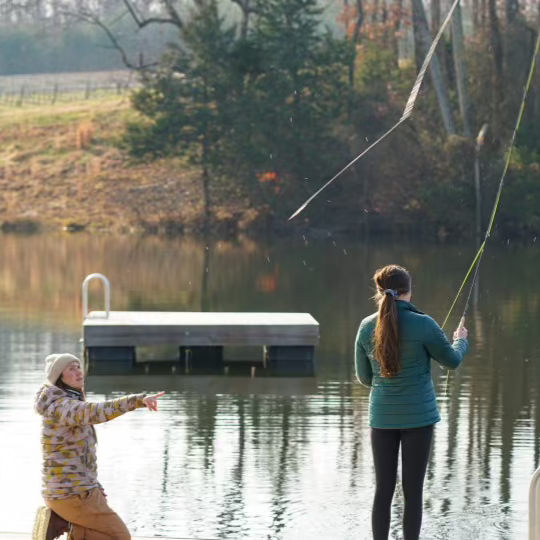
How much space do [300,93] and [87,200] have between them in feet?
26.6

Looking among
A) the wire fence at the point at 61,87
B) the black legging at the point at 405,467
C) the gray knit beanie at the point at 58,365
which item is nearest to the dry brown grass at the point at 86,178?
the wire fence at the point at 61,87

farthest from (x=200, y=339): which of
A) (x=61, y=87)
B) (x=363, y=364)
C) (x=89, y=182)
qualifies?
(x=61, y=87)

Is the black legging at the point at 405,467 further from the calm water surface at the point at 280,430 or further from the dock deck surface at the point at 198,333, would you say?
the dock deck surface at the point at 198,333

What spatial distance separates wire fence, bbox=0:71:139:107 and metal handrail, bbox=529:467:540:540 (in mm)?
50363

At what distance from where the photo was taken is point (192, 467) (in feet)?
30.5

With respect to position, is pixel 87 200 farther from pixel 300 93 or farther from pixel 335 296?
pixel 335 296

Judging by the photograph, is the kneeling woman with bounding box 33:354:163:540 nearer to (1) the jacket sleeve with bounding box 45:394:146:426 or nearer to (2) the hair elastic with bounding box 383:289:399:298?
(1) the jacket sleeve with bounding box 45:394:146:426

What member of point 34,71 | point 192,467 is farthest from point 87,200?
point 192,467

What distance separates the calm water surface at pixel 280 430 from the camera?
7.96 meters

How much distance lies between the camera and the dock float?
14062 mm

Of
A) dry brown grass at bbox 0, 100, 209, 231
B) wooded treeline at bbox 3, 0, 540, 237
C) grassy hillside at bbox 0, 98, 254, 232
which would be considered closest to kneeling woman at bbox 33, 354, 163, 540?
wooded treeline at bbox 3, 0, 540, 237

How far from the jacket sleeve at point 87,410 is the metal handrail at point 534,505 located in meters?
1.49

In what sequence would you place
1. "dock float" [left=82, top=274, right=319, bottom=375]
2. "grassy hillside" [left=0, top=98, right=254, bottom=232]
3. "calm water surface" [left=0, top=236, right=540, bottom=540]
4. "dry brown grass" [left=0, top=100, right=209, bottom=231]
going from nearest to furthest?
"calm water surface" [left=0, top=236, right=540, bottom=540], "dock float" [left=82, top=274, right=319, bottom=375], "grassy hillside" [left=0, top=98, right=254, bottom=232], "dry brown grass" [left=0, top=100, right=209, bottom=231]

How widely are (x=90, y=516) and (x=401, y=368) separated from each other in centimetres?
138
